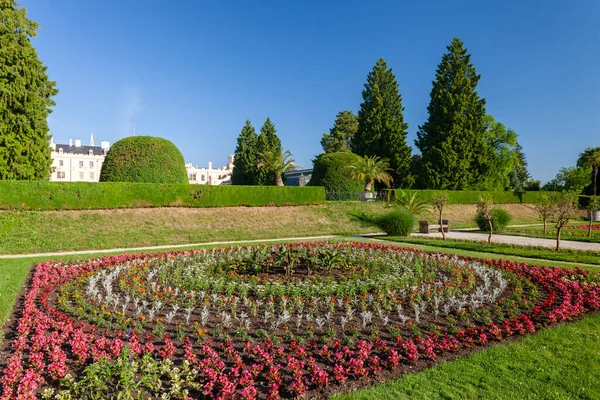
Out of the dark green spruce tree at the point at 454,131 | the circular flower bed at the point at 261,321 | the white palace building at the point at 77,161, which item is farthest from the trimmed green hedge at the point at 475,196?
the white palace building at the point at 77,161

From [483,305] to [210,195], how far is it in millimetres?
17237

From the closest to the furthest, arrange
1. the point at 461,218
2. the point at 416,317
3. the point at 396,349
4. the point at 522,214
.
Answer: the point at 396,349 → the point at 416,317 → the point at 461,218 → the point at 522,214

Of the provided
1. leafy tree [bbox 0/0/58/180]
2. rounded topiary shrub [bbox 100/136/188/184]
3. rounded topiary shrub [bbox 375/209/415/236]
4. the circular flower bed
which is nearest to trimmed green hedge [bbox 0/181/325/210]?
rounded topiary shrub [bbox 100/136/188/184]

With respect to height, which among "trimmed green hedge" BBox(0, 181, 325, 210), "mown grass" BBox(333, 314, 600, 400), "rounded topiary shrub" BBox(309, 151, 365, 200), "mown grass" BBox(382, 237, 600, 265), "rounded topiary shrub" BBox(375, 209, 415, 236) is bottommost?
"mown grass" BBox(333, 314, 600, 400)

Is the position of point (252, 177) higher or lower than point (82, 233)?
higher

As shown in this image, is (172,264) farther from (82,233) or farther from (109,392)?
(82,233)

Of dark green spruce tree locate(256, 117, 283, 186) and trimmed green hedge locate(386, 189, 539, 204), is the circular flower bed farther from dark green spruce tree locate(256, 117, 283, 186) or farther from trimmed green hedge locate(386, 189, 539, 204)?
dark green spruce tree locate(256, 117, 283, 186)

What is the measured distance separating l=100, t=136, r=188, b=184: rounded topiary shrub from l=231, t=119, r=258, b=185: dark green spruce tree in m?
26.7

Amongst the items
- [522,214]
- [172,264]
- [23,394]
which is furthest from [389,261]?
[522,214]

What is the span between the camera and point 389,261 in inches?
436

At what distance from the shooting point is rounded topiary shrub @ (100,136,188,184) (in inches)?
833

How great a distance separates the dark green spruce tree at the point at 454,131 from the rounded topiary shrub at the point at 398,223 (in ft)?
64.4

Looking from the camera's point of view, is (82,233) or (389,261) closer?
(389,261)

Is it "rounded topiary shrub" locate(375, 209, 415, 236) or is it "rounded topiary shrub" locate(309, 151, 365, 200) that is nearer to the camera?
"rounded topiary shrub" locate(375, 209, 415, 236)
